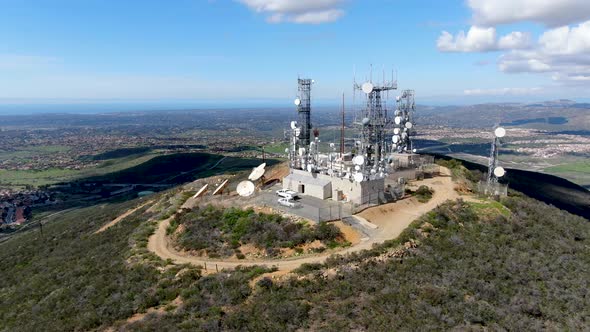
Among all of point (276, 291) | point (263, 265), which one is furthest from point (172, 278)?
point (276, 291)

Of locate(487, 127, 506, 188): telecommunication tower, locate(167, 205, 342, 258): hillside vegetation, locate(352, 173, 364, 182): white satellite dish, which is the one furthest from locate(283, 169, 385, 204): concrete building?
locate(487, 127, 506, 188): telecommunication tower

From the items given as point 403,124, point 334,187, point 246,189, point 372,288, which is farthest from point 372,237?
point 403,124

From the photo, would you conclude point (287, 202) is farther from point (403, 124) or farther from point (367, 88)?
point (403, 124)

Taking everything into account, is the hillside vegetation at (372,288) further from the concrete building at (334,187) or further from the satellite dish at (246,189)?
the satellite dish at (246,189)

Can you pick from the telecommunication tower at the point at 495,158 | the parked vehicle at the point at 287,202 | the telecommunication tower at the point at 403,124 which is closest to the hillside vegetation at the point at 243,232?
the parked vehicle at the point at 287,202

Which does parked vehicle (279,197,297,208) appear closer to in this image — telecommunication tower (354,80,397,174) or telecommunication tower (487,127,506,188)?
telecommunication tower (354,80,397,174)

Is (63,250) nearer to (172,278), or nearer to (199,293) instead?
(172,278)

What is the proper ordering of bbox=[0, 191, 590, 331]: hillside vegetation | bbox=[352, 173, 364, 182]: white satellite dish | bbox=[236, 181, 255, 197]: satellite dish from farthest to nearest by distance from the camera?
bbox=[236, 181, 255, 197]: satellite dish < bbox=[352, 173, 364, 182]: white satellite dish < bbox=[0, 191, 590, 331]: hillside vegetation
